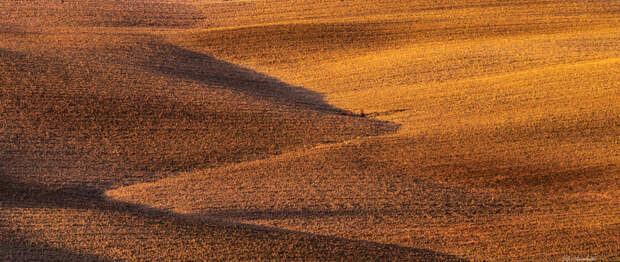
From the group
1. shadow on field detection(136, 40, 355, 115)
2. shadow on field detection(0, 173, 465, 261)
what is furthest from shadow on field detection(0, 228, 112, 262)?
shadow on field detection(136, 40, 355, 115)

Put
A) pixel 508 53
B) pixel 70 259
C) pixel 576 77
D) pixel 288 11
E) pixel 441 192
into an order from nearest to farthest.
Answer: pixel 70 259 → pixel 441 192 → pixel 576 77 → pixel 508 53 → pixel 288 11

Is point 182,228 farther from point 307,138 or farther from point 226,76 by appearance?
point 226,76

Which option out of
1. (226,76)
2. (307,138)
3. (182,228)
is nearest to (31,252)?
(182,228)

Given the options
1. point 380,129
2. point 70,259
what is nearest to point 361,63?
point 380,129

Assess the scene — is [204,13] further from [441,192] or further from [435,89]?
[441,192]

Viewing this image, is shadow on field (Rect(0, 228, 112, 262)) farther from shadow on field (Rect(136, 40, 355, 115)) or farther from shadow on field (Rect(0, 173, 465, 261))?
shadow on field (Rect(136, 40, 355, 115))

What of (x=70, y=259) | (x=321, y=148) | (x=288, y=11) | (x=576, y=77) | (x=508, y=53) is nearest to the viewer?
(x=70, y=259)

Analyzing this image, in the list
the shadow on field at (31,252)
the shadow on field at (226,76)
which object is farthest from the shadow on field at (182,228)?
the shadow on field at (226,76)

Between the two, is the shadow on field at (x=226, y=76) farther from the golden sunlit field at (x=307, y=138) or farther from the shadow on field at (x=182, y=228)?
the shadow on field at (x=182, y=228)
